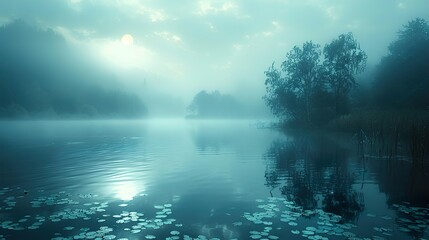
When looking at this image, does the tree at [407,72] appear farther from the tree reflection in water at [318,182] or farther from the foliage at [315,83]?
the tree reflection in water at [318,182]

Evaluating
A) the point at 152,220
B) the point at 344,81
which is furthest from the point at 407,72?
the point at 152,220

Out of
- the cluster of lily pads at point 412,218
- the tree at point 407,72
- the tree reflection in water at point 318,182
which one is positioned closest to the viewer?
the cluster of lily pads at point 412,218

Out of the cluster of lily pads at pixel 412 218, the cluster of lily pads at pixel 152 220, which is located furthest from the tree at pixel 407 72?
the cluster of lily pads at pixel 152 220

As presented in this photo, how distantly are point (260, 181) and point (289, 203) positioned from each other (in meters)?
6.79

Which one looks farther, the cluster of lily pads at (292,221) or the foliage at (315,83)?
the foliage at (315,83)

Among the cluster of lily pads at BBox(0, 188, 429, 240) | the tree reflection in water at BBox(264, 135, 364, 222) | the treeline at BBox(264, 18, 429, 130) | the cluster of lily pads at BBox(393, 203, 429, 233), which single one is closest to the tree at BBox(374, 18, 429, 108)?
the treeline at BBox(264, 18, 429, 130)

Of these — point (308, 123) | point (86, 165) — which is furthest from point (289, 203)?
point (308, 123)

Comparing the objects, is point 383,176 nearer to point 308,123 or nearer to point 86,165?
point 86,165

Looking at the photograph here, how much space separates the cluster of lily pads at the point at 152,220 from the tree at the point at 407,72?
67279mm

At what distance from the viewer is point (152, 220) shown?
15078 mm

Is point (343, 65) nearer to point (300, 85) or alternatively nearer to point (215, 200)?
point (300, 85)

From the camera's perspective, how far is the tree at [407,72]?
237ft

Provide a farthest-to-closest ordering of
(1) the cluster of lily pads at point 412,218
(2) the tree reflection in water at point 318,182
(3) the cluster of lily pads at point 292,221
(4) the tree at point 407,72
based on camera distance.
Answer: (4) the tree at point 407,72 → (2) the tree reflection in water at point 318,182 → (1) the cluster of lily pads at point 412,218 → (3) the cluster of lily pads at point 292,221

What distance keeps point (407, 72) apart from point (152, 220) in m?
84.6
